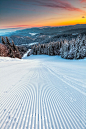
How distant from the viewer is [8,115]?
7.86 ft

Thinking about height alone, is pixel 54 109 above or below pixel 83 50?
below

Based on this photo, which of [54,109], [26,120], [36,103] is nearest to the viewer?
[26,120]

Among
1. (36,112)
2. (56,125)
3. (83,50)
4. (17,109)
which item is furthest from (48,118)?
(83,50)

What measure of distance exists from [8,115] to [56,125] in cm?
172

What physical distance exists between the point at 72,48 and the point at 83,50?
4.12 m

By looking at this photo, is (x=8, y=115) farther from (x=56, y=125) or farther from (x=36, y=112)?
(x=56, y=125)

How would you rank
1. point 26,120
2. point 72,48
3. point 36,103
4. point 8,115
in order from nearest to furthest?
1. point 26,120
2. point 8,115
3. point 36,103
4. point 72,48

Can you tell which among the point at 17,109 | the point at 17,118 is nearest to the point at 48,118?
the point at 17,118

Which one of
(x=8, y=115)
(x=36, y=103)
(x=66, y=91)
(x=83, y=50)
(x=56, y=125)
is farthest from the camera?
(x=83, y=50)

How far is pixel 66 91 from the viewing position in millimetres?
3615

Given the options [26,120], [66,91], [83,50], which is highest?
[83,50]

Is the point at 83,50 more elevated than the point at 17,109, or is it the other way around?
the point at 83,50

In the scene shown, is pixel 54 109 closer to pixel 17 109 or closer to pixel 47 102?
pixel 47 102

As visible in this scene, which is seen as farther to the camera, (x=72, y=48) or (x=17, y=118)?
(x=72, y=48)
